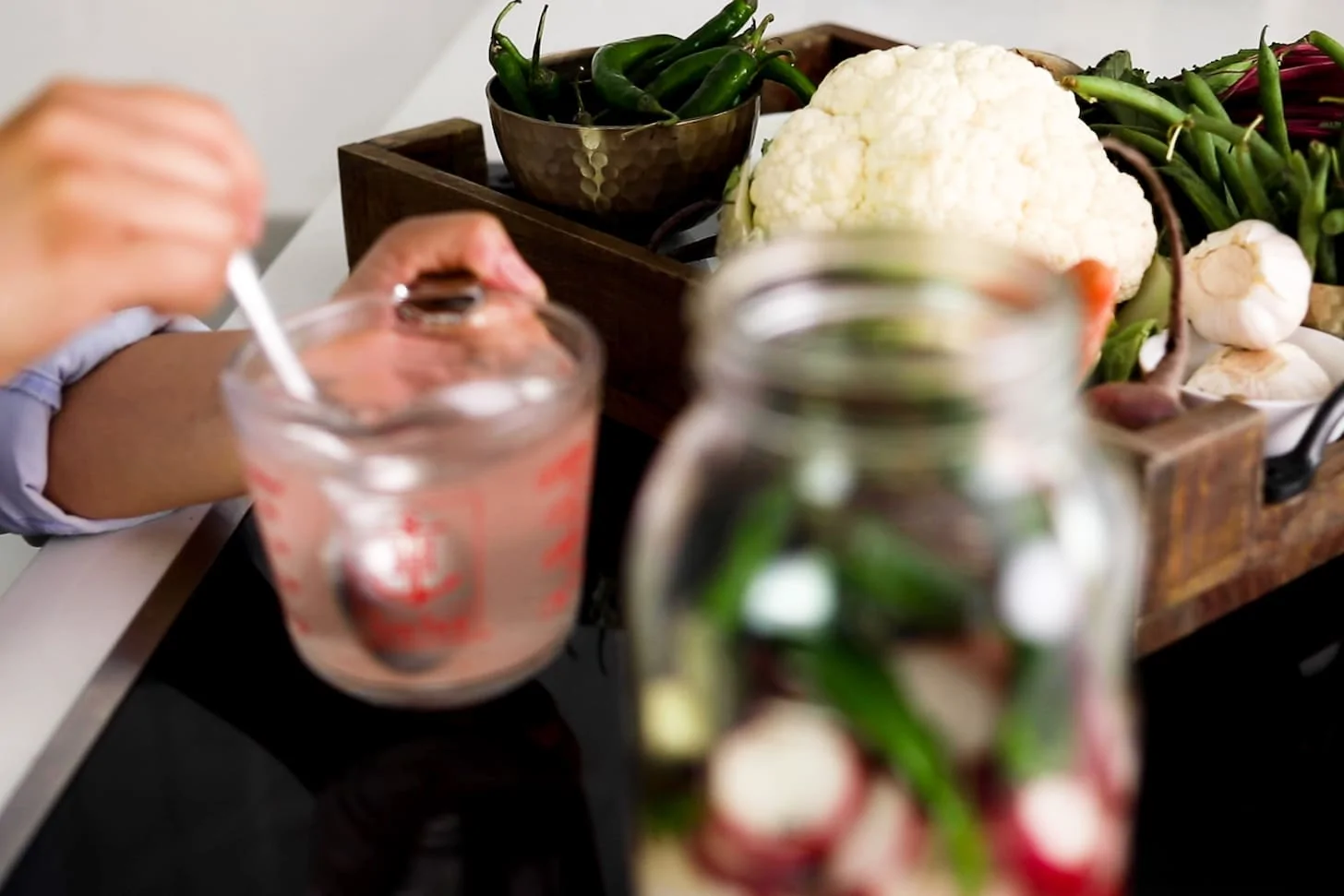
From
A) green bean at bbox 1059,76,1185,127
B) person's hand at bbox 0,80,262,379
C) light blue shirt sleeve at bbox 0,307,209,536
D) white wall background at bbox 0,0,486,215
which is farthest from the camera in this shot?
white wall background at bbox 0,0,486,215

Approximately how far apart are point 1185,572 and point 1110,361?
0.15 meters

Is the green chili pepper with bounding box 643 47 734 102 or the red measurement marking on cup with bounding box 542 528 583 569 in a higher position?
the green chili pepper with bounding box 643 47 734 102

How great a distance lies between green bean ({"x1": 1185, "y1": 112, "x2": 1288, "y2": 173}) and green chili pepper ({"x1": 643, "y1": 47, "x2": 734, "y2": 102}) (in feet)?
0.87

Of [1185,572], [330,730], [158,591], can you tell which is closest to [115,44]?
[158,591]

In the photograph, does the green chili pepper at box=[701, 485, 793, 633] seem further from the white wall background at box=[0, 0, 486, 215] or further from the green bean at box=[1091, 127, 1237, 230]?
the white wall background at box=[0, 0, 486, 215]

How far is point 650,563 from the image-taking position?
389 millimetres

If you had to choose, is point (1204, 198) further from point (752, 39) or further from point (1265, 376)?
point (752, 39)

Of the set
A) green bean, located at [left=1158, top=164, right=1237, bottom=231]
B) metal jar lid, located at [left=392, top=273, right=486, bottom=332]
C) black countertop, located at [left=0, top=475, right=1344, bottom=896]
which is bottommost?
black countertop, located at [left=0, top=475, right=1344, bottom=896]

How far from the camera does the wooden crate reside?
522mm

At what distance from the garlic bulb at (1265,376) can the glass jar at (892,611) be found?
32 centimetres

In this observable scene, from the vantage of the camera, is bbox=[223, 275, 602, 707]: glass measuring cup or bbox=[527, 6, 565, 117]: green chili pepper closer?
bbox=[223, 275, 602, 707]: glass measuring cup

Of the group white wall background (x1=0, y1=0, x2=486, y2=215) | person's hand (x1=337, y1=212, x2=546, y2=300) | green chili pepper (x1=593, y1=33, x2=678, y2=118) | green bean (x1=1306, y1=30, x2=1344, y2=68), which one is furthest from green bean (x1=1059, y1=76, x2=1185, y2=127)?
white wall background (x1=0, y1=0, x2=486, y2=215)

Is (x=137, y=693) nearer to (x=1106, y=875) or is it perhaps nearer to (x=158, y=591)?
(x=158, y=591)

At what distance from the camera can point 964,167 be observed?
0.69m
